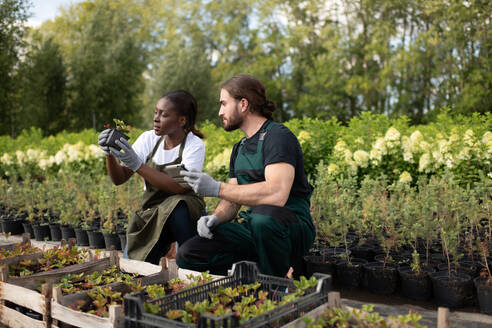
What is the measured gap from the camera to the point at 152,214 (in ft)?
10.8

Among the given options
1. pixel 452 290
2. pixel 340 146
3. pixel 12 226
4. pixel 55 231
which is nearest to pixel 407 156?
pixel 340 146

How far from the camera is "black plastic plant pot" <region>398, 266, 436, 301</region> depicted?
3.19m

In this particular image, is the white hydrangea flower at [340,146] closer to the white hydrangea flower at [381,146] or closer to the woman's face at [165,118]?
the white hydrangea flower at [381,146]

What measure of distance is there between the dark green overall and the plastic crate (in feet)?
0.55

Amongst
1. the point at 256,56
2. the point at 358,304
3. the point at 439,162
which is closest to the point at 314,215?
the point at 358,304

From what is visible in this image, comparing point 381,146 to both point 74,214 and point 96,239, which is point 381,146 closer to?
point 96,239

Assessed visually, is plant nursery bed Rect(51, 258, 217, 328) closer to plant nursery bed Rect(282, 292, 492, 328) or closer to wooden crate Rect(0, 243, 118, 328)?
wooden crate Rect(0, 243, 118, 328)

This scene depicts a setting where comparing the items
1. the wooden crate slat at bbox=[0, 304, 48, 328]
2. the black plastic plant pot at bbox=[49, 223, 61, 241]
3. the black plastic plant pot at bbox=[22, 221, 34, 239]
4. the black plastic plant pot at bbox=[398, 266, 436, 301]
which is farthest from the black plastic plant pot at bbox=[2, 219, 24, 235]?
the black plastic plant pot at bbox=[398, 266, 436, 301]

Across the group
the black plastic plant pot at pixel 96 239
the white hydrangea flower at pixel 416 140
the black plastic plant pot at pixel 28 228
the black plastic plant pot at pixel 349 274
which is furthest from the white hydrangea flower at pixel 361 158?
the black plastic plant pot at pixel 28 228

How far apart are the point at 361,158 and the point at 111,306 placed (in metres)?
4.46

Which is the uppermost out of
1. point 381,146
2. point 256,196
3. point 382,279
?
point 381,146

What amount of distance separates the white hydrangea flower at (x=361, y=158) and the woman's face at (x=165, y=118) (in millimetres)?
3218

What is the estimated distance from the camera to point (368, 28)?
964 inches

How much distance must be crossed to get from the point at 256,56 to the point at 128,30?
9054mm
